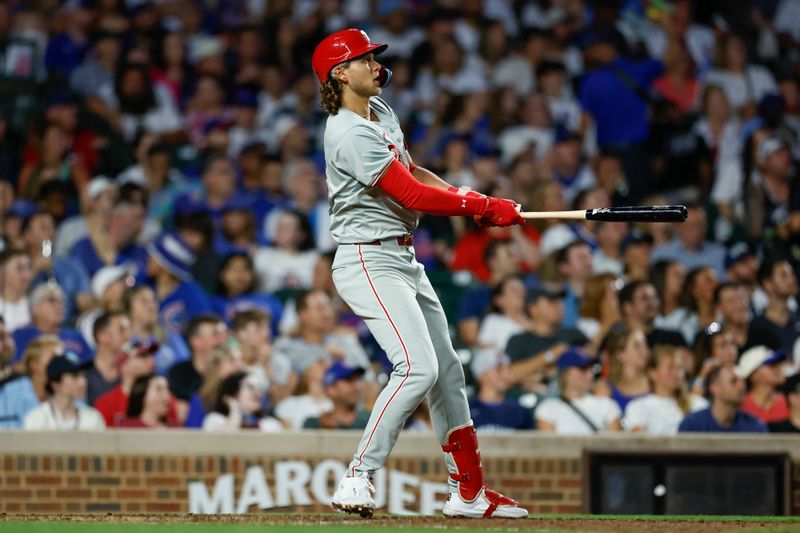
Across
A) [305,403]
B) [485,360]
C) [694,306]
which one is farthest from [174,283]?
[694,306]

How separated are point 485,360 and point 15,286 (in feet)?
9.94

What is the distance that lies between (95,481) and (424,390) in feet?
11.6

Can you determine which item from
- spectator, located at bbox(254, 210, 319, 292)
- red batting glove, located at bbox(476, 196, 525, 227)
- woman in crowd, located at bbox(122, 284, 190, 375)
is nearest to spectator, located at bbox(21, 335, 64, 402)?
woman in crowd, located at bbox(122, 284, 190, 375)

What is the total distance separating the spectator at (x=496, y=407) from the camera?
8.67 meters

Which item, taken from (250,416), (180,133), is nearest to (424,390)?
(250,416)

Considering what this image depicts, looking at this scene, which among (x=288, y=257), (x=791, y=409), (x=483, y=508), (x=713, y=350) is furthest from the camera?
(x=288, y=257)

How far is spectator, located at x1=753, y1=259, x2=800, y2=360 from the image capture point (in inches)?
365

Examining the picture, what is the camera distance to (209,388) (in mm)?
8656

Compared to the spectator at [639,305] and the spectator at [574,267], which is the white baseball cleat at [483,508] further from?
the spectator at [574,267]

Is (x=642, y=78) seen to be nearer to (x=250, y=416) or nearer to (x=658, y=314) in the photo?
(x=658, y=314)

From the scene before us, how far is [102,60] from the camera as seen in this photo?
11312 mm

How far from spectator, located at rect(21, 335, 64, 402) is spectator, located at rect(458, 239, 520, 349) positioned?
2552 mm

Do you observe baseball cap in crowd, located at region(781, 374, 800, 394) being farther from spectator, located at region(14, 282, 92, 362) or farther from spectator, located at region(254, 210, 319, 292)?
spectator, located at region(14, 282, 92, 362)

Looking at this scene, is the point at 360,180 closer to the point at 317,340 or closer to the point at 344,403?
the point at 344,403
